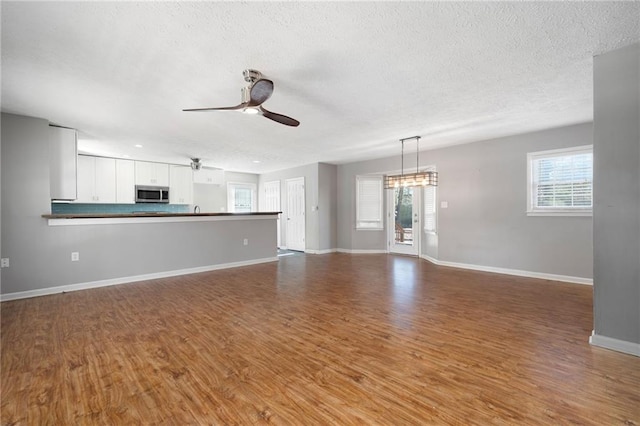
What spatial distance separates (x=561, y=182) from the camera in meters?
4.70

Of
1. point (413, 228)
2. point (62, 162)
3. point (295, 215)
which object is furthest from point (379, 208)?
point (62, 162)

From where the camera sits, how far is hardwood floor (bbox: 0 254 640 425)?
1648 millimetres

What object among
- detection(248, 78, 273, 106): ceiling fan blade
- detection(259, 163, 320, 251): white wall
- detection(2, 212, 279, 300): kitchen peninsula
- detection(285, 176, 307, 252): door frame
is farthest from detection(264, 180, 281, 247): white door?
detection(248, 78, 273, 106): ceiling fan blade

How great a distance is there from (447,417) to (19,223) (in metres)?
5.46

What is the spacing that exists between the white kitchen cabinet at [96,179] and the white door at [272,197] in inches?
163

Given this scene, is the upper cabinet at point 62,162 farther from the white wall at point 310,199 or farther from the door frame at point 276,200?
the door frame at point 276,200

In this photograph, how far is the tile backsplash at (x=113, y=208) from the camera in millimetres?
6410

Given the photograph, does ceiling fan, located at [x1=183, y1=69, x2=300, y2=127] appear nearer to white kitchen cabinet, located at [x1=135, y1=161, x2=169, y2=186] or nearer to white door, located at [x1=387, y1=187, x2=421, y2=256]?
white door, located at [x1=387, y1=187, x2=421, y2=256]

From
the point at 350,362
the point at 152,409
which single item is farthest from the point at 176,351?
the point at 350,362

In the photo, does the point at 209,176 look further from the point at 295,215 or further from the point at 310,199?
the point at 310,199

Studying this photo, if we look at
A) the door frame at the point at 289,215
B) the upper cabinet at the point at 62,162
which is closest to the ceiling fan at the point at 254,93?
the upper cabinet at the point at 62,162

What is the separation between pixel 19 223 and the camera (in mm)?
3906

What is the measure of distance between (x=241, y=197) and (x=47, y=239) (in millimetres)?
5538

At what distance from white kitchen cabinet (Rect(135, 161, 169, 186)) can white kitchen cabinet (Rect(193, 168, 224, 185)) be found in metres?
0.78
